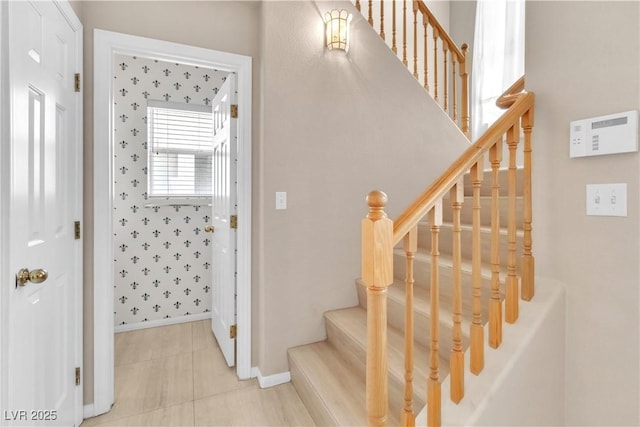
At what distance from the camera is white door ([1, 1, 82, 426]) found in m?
1.11

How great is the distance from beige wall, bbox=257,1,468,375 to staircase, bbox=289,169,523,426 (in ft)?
0.63

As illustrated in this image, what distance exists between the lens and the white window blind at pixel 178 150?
312 cm

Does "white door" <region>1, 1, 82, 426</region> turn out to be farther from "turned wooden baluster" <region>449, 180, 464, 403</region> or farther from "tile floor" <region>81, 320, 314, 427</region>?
"turned wooden baluster" <region>449, 180, 464, 403</region>

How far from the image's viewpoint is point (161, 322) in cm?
316

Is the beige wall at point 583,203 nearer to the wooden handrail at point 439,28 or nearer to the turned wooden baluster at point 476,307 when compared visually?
the turned wooden baluster at point 476,307

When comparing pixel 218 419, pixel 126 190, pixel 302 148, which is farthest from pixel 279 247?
pixel 126 190

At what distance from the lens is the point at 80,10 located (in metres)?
1.78

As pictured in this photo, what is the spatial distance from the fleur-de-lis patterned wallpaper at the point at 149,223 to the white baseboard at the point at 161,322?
0.03 metres

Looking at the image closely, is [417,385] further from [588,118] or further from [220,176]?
[220,176]

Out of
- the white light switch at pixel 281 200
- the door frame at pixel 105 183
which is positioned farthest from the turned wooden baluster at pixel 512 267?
the door frame at pixel 105 183

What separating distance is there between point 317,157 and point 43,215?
1.48m

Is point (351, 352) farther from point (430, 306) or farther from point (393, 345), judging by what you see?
point (430, 306)

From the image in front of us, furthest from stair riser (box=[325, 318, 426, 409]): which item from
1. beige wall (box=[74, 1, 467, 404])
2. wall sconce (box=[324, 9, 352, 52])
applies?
wall sconce (box=[324, 9, 352, 52])

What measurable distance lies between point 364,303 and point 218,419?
113 cm
